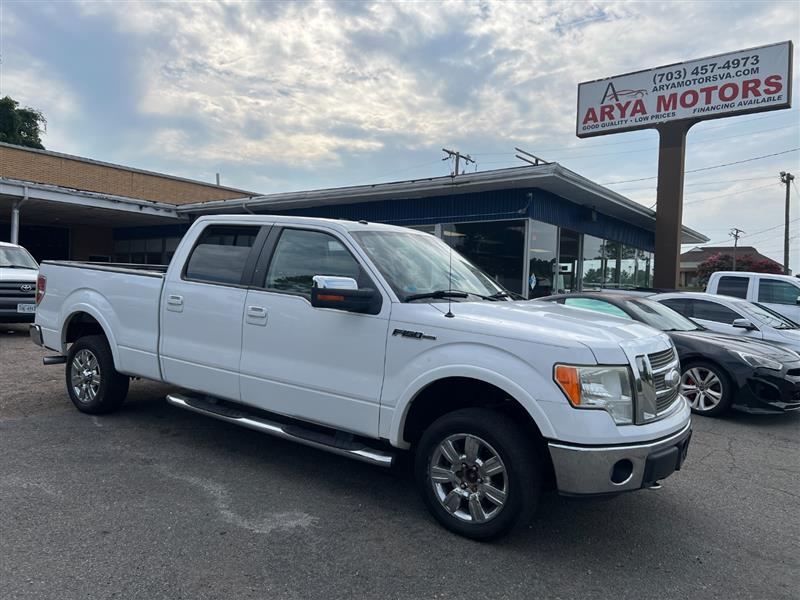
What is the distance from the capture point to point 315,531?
3535mm

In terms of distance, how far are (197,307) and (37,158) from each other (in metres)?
22.1

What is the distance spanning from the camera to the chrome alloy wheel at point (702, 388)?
702 cm

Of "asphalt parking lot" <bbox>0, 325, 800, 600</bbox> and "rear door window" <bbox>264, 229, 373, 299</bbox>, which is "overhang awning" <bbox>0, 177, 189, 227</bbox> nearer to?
"asphalt parking lot" <bbox>0, 325, 800, 600</bbox>

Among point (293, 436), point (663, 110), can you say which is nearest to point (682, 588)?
point (293, 436)

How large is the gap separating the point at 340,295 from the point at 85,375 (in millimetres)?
3605

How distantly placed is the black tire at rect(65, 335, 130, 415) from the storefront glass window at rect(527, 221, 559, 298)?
9960mm

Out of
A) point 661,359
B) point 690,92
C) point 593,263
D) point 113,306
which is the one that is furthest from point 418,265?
point 690,92

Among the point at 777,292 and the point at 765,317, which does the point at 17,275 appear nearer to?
the point at 765,317

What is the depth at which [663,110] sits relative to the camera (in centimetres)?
1625

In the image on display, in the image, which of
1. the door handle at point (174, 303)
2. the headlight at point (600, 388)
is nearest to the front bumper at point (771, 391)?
the headlight at point (600, 388)

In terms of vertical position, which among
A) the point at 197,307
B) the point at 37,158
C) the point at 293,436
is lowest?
the point at 293,436

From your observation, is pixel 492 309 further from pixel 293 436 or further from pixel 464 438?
pixel 293 436

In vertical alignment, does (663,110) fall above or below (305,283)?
above

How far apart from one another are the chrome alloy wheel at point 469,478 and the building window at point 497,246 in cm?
1035
